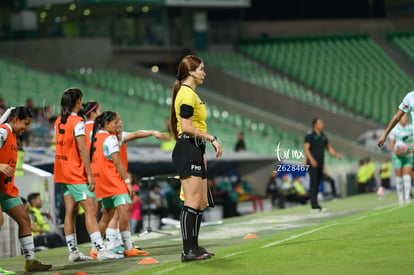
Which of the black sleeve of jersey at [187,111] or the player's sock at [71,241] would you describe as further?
the player's sock at [71,241]

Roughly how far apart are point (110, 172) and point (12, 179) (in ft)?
5.50

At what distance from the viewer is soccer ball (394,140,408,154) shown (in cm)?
2119

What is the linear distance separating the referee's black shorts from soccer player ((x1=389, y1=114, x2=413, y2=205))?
10.6 metres

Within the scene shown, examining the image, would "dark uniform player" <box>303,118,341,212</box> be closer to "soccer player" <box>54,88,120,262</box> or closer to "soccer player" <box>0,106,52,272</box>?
"soccer player" <box>54,88,120,262</box>

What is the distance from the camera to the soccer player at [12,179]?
1198 cm

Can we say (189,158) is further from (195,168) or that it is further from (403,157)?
(403,157)

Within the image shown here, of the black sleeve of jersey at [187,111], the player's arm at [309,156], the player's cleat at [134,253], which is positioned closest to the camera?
the black sleeve of jersey at [187,111]

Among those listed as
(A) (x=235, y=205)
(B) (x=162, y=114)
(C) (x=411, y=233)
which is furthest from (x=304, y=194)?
(C) (x=411, y=233)

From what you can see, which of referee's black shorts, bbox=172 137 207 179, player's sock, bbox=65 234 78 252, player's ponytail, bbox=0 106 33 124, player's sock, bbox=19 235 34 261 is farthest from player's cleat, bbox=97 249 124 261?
referee's black shorts, bbox=172 137 207 179

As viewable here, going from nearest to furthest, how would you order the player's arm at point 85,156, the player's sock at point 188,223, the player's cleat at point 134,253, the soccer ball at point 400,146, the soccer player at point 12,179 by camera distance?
the player's sock at point 188,223
the soccer player at point 12,179
the player's arm at point 85,156
the player's cleat at point 134,253
the soccer ball at point 400,146

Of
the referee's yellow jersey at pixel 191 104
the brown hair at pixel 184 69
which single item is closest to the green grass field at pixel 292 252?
the referee's yellow jersey at pixel 191 104

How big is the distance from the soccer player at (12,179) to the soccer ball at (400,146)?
10.6 metres

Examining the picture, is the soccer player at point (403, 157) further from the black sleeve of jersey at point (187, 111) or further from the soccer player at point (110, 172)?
the black sleeve of jersey at point (187, 111)

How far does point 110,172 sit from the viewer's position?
13.5 meters
